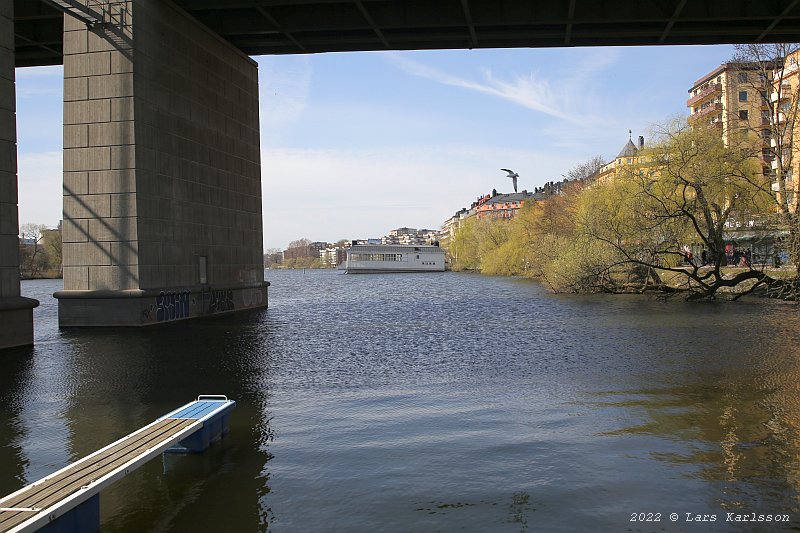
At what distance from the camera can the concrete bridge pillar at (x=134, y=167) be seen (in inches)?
1021

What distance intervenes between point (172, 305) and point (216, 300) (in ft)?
14.1

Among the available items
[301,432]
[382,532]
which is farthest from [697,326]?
[382,532]

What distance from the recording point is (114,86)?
85.2 feet

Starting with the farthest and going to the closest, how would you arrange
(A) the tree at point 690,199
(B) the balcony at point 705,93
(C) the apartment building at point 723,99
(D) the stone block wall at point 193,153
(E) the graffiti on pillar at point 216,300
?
(B) the balcony at point 705,93 < (C) the apartment building at point 723,99 < (A) the tree at point 690,199 < (E) the graffiti on pillar at point 216,300 < (D) the stone block wall at point 193,153

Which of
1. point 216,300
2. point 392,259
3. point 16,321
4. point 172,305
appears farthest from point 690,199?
point 392,259

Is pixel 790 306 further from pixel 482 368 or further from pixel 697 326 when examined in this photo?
pixel 482 368

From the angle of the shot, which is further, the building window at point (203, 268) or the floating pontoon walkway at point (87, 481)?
the building window at point (203, 268)

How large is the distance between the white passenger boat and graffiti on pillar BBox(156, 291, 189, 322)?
125 m

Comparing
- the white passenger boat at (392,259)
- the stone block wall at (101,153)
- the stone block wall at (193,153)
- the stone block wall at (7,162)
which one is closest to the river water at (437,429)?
the stone block wall at (7,162)

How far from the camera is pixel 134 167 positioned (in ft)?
84.8

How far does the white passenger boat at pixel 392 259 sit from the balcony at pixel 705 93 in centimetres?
6994

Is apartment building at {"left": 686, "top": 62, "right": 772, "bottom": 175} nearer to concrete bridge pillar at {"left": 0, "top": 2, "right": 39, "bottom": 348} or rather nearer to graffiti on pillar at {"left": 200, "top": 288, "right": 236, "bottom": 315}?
graffiti on pillar at {"left": 200, "top": 288, "right": 236, "bottom": 315}

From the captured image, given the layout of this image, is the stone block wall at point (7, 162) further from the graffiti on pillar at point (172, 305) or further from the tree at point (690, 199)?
the tree at point (690, 199)

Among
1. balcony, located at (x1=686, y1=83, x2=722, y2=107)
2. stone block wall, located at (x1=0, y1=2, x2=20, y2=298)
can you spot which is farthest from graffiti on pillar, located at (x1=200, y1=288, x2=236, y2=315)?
balcony, located at (x1=686, y1=83, x2=722, y2=107)
